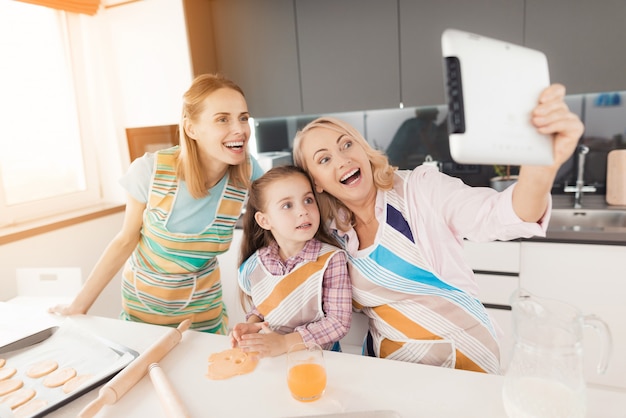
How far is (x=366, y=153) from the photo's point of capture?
1216mm

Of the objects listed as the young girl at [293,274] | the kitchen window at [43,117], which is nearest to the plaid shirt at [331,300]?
the young girl at [293,274]

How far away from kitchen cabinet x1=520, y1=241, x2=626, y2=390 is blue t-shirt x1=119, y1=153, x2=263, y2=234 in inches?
56.5

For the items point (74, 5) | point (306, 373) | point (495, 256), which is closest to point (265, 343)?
point (306, 373)

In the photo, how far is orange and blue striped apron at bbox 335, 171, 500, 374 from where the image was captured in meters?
1.08

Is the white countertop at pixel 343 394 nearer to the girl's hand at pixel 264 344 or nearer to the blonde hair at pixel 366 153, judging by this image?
the girl's hand at pixel 264 344

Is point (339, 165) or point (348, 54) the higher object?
point (348, 54)

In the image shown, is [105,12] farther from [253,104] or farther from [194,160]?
[194,160]

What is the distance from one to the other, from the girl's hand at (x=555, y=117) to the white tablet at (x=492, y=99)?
11 millimetres

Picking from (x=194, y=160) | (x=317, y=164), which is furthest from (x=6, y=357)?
(x=317, y=164)

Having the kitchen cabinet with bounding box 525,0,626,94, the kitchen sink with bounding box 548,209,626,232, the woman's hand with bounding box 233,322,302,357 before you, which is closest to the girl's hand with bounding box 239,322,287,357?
the woman's hand with bounding box 233,322,302,357

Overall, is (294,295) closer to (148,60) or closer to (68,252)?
(68,252)

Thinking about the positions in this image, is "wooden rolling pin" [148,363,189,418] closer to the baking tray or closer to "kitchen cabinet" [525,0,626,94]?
the baking tray

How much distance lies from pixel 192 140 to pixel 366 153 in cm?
61

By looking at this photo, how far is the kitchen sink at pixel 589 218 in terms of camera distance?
219 centimetres
